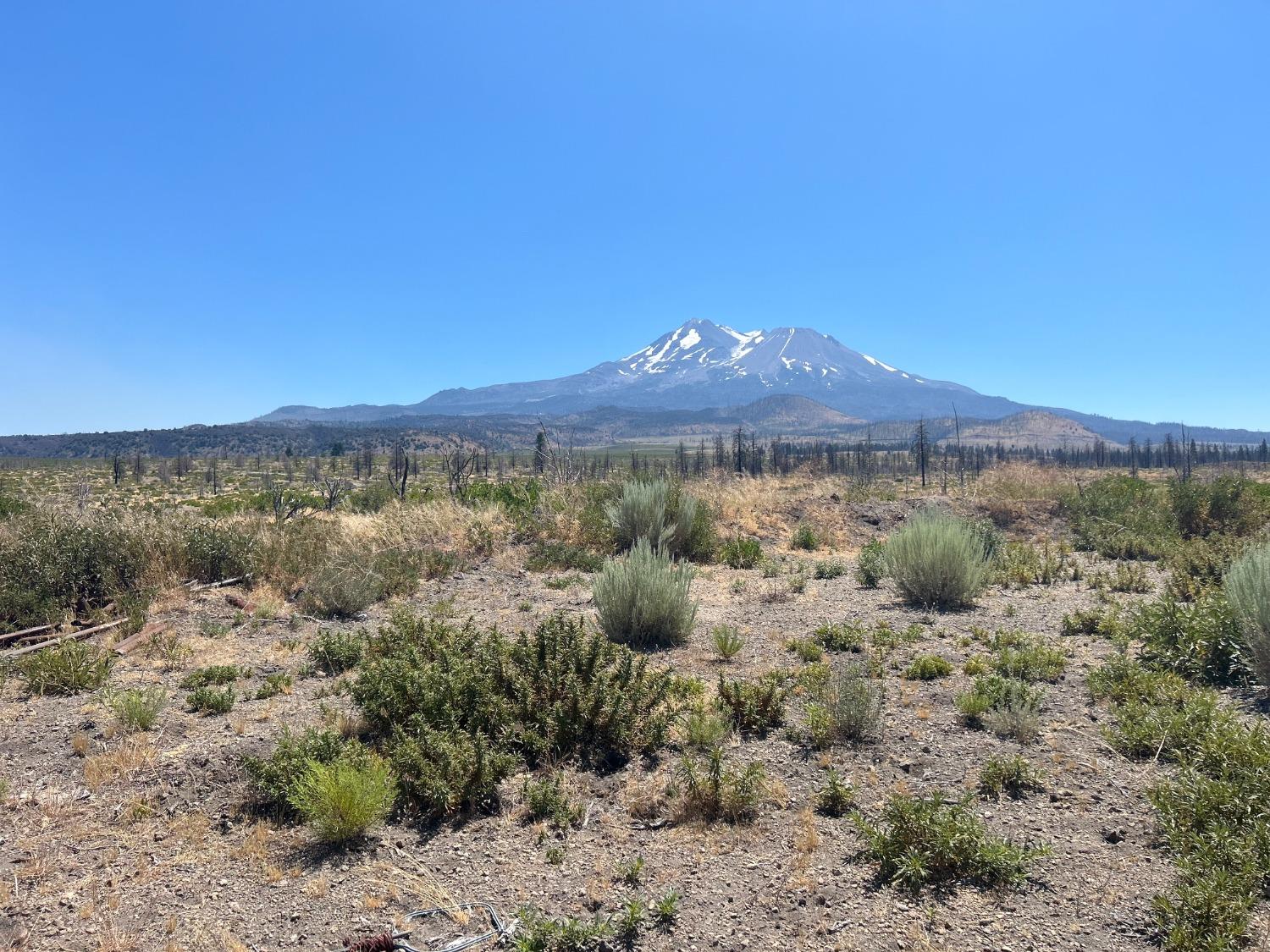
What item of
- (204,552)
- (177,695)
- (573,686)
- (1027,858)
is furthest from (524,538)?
(1027,858)

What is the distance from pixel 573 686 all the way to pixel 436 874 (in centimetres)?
160

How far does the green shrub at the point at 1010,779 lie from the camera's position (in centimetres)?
387

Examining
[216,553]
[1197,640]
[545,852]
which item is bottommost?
[545,852]

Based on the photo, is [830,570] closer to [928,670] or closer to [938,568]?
[938,568]

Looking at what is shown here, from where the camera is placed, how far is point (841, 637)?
6898 mm

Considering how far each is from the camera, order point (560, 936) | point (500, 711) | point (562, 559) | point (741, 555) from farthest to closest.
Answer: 1. point (741, 555)
2. point (562, 559)
3. point (500, 711)
4. point (560, 936)

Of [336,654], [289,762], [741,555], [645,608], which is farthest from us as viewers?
[741,555]

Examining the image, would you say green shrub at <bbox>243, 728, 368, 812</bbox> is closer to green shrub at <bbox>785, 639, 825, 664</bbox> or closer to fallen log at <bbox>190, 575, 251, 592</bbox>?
green shrub at <bbox>785, 639, 825, 664</bbox>

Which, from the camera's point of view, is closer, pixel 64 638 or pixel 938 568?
pixel 64 638

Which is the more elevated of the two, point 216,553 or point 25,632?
point 216,553

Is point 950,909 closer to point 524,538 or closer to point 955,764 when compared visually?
point 955,764

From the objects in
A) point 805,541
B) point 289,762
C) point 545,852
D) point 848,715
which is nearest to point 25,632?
point 289,762

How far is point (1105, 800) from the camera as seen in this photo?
3725 mm

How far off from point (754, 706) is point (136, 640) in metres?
5.99
